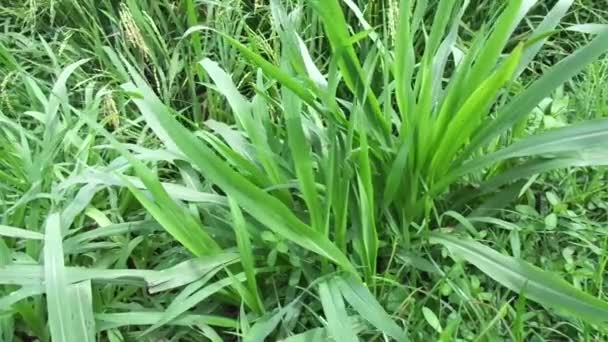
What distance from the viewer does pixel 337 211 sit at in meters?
1.41

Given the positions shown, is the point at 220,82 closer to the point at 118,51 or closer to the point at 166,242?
the point at 166,242

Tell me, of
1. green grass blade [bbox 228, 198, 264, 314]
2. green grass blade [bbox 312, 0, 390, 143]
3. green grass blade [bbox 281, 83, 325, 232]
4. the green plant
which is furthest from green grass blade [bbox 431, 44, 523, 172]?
green grass blade [bbox 228, 198, 264, 314]

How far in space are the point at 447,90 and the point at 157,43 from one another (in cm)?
81

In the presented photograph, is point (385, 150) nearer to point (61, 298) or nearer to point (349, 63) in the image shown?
point (349, 63)

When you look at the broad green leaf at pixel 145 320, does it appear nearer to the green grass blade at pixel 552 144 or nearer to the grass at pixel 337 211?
the grass at pixel 337 211

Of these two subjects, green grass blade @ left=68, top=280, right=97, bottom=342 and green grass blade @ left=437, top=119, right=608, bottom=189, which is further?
green grass blade @ left=437, top=119, right=608, bottom=189

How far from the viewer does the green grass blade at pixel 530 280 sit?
1.24 metres

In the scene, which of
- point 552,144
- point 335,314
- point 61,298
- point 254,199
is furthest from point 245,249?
point 552,144

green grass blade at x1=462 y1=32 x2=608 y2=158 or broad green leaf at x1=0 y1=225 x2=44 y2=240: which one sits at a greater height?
green grass blade at x1=462 y1=32 x2=608 y2=158

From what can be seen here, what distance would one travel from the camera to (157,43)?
2002mm

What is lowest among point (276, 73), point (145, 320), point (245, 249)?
point (145, 320)

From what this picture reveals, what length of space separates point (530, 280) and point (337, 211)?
35 centimetres

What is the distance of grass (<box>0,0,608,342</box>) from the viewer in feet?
4.45

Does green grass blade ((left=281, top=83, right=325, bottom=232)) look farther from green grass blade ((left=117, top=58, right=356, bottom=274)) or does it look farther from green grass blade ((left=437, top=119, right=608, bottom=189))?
green grass blade ((left=437, top=119, right=608, bottom=189))
